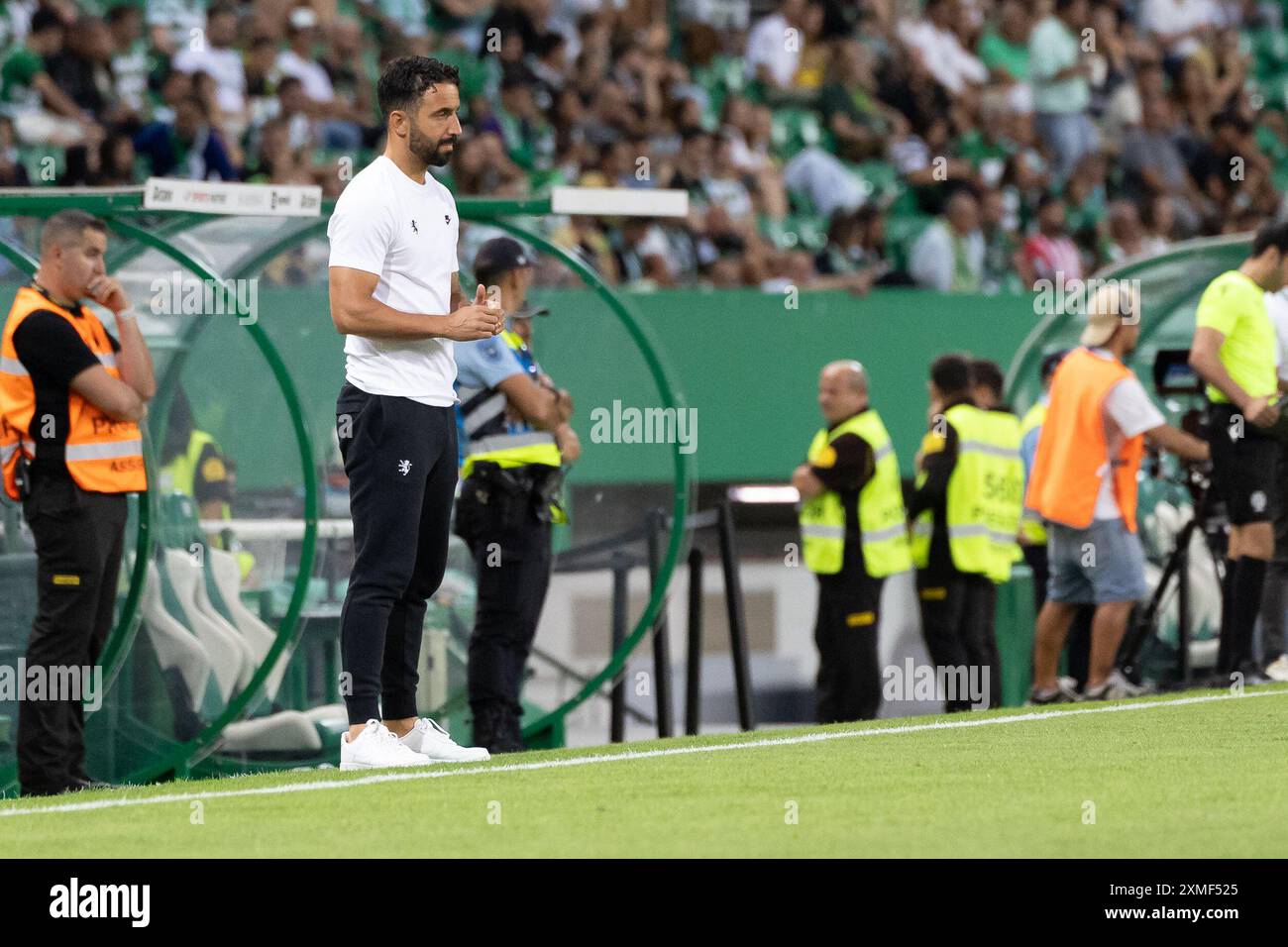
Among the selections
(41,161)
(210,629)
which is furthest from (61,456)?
(41,161)

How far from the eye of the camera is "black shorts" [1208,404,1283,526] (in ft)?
31.1

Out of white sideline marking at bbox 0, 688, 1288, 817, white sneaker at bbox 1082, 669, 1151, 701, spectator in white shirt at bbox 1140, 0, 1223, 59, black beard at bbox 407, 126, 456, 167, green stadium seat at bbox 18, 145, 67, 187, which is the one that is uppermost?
spectator in white shirt at bbox 1140, 0, 1223, 59

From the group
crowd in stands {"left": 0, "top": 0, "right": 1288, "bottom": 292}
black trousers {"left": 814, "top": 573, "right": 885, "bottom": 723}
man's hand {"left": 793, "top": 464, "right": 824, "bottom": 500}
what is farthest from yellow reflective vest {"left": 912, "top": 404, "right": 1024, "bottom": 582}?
crowd in stands {"left": 0, "top": 0, "right": 1288, "bottom": 292}

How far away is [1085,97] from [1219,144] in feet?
4.15

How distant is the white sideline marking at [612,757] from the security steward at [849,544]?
2.51 metres

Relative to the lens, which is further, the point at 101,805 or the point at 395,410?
the point at 395,410

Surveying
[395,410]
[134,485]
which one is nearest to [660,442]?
[134,485]

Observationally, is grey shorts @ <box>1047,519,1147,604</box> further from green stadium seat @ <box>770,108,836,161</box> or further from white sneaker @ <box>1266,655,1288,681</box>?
green stadium seat @ <box>770,108,836,161</box>

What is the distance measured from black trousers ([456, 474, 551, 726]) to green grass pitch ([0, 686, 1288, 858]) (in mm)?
1711

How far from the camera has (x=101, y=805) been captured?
6.01 metres

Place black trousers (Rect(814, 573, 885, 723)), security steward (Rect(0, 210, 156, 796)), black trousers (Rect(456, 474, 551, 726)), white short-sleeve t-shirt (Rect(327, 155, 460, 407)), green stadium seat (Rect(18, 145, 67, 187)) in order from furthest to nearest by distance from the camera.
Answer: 1. green stadium seat (Rect(18, 145, 67, 187))
2. black trousers (Rect(814, 573, 885, 723))
3. black trousers (Rect(456, 474, 551, 726))
4. security steward (Rect(0, 210, 156, 796))
5. white short-sleeve t-shirt (Rect(327, 155, 460, 407))

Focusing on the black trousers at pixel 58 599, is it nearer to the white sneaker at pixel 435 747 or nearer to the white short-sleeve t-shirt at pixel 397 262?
the white sneaker at pixel 435 747
